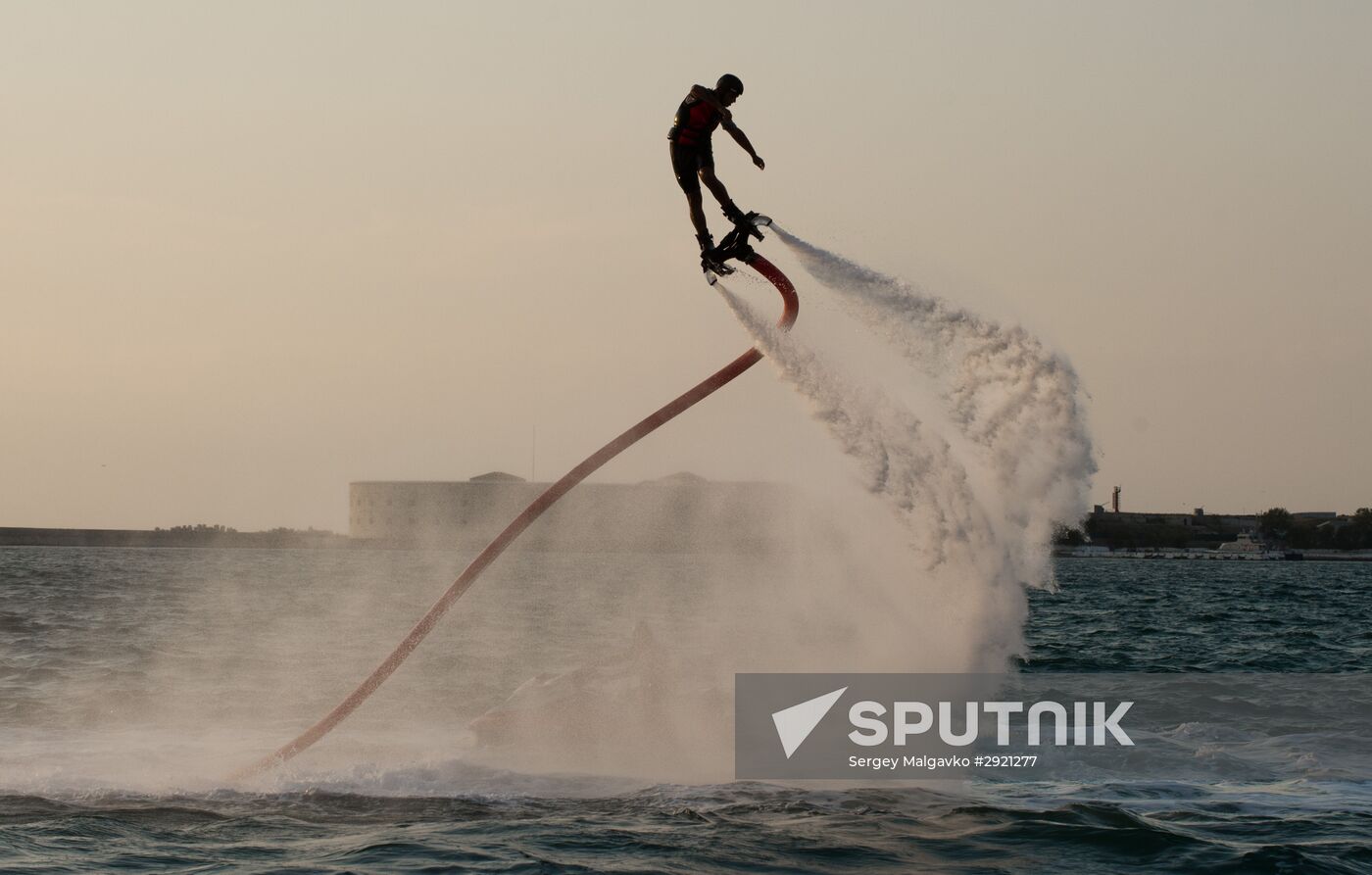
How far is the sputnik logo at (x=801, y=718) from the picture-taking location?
23248 mm

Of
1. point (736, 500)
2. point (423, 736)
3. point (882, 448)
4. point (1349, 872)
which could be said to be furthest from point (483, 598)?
point (1349, 872)

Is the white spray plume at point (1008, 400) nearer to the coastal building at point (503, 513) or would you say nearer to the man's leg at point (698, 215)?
the man's leg at point (698, 215)

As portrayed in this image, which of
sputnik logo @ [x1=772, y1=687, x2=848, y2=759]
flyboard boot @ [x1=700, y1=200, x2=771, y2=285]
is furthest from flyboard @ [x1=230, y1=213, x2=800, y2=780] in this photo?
sputnik logo @ [x1=772, y1=687, x2=848, y2=759]

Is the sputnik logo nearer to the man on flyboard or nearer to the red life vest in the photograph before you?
the man on flyboard

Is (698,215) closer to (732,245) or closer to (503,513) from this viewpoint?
(732,245)

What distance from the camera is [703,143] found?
18.3 metres

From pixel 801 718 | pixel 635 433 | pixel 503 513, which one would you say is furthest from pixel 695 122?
pixel 503 513

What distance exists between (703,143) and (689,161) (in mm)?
274

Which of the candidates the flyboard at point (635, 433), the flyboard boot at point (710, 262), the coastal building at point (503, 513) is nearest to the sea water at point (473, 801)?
the flyboard at point (635, 433)

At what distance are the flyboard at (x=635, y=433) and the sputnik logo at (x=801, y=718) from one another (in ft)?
16.7

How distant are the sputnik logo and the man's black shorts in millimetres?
9074

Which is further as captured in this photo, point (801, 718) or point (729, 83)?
point (801, 718)

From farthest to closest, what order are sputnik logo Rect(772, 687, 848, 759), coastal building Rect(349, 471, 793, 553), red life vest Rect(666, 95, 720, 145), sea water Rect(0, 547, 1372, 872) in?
coastal building Rect(349, 471, 793, 553), sputnik logo Rect(772, 687, 848, 759), red life vest Rect(666, 95, 720, 145), sea water Rect(0, 547, 1372, 872)

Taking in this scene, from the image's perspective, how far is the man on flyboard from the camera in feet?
58.5
